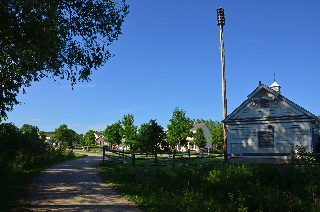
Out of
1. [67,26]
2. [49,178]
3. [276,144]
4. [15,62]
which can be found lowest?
[49,178]

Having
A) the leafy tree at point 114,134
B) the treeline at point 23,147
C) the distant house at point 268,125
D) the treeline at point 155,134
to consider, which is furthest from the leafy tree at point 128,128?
the distant house at point 268,125

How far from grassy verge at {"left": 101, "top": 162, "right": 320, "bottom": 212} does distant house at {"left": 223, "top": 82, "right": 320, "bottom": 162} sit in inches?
207

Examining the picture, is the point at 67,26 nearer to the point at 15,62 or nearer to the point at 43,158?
the point at 15,62

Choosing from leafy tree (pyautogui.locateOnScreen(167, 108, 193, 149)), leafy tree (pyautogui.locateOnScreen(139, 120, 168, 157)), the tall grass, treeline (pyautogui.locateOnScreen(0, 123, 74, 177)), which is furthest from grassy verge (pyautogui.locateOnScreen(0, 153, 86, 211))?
leafy tree (pyautogui.locateOnScreen(167, 108, 193, 149))

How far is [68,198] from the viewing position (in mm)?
9914

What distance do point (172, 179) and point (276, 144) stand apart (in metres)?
9.77

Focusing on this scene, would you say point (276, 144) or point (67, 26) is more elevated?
point (67, 26)

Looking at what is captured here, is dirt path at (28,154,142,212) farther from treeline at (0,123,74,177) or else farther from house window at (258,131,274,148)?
house window at (258,131,274,148)

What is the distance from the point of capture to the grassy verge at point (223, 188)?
31.8 feet

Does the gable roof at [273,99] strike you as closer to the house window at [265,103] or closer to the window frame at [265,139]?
the house window at [265,103]

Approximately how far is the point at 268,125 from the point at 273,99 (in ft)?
6.84

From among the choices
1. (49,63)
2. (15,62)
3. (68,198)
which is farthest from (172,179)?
(15,62)

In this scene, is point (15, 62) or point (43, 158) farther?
point (43, 158)

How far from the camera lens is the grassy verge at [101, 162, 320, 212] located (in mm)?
9702
